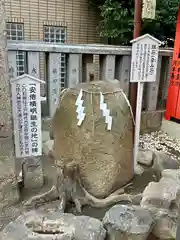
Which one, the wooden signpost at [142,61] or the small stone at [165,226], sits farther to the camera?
the wooden signpost at [142,61]

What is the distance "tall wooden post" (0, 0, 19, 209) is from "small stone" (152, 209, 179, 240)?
4.90ft

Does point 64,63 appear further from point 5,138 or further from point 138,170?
point 138,170

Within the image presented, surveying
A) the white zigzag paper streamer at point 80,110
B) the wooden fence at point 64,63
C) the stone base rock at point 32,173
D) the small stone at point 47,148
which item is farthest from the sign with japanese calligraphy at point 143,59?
the stone base rock at point 32,173

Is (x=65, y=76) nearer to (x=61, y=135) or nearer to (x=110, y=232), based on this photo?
(x=61, y=135)

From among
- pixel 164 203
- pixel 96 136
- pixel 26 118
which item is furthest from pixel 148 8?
pixel 164 203

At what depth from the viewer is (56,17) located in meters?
6.83

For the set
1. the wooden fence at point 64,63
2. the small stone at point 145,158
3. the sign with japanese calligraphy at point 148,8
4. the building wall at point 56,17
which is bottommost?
the small stone at point 145,158

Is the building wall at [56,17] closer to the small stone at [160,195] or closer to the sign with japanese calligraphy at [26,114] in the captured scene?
the sign with japanese calligraphy at [26,114]

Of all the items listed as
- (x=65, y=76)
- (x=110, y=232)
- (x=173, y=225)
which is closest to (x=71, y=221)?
(x=110, y=232)

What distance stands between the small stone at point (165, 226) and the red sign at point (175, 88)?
305cm

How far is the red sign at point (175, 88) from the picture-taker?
4621 millimetres

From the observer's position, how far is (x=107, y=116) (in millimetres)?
2672

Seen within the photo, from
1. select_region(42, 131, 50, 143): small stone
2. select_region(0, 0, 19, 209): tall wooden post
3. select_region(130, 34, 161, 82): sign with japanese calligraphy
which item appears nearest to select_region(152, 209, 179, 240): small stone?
select_region(0, 0, 19, 209): tall wooden post

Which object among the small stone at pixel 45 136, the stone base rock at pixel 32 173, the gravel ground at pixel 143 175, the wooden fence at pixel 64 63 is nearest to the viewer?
the gravel ground at pixel 143 175
